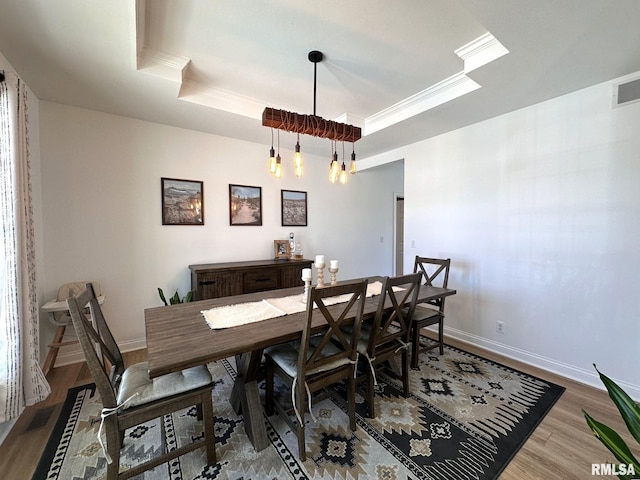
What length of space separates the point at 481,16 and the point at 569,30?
0.61 meters

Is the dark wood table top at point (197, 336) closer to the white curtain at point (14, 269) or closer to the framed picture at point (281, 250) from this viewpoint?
the white curtain at point (14, 269)

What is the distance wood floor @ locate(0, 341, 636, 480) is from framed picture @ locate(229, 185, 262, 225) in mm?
2254

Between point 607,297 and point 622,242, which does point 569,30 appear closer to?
point 622,242

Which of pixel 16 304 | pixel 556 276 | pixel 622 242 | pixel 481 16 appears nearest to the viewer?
pixel 481 16

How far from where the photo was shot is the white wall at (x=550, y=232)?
2201 millimetres

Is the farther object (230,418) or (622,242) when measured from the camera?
(622,242)

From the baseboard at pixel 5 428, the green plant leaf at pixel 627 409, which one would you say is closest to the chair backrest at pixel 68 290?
the baseboard at pixel 5 428

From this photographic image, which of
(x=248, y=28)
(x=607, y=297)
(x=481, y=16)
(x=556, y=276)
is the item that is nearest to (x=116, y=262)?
(x=248, y=28)

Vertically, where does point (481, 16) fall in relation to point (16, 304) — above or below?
above

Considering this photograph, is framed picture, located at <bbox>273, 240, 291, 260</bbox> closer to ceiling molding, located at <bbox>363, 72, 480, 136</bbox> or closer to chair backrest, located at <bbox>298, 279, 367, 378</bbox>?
ceiling molding, located at <bbox>363, 72, 480, 136</bbox>

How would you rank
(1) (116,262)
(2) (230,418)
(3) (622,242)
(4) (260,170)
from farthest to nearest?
(4) (260,170) → (1) (116,262) → (3) (622,242) → (2) (230,418)

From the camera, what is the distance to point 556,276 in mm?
2535

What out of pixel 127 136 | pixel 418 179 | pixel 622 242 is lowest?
pixel 622 242

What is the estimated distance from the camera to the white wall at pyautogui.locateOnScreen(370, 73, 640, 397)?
2201 millimetres
